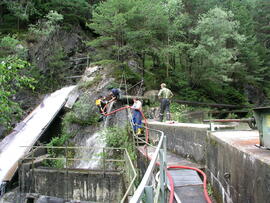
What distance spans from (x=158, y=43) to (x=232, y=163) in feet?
42.1

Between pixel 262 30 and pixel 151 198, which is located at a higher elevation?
pixel 262 30

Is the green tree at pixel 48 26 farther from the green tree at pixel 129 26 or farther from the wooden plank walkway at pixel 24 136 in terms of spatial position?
the green tree at pixel 129 26

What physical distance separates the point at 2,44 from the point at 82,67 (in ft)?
24.7

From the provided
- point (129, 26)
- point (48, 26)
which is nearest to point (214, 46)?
point (129, 26)

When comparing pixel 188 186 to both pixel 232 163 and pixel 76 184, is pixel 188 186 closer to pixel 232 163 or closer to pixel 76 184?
pixel 232 163

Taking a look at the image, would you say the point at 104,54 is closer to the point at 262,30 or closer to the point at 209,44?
the point at 209,44

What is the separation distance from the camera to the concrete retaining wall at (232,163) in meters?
2.46

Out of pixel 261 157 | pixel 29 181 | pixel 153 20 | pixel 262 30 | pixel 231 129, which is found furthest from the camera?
pixel 262 30

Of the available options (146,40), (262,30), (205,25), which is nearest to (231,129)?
(146,40)

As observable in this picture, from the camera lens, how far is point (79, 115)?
1291cm

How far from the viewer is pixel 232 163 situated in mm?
3307

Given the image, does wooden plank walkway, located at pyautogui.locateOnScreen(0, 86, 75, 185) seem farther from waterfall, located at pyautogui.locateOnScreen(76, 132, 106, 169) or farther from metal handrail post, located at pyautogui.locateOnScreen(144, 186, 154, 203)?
metal handrail post, located at pyautogui.locateOnScreen(144, 186, 154, 203)

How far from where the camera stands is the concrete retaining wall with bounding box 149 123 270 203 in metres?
2.46

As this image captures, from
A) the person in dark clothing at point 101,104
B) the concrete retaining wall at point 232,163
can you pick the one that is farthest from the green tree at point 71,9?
the concrete retaining wall at point 232,163
